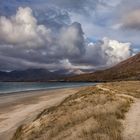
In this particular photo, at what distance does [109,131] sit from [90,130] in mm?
1446

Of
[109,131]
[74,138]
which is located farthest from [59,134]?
[109,131]

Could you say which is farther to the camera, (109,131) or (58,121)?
(58,121)

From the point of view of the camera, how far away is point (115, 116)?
20531mm

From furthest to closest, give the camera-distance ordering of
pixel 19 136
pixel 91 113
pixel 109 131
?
pixel 91 113, pixel 19 136, pixel 109 131

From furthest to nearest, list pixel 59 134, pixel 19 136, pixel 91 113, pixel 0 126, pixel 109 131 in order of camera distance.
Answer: pixel 0 126 < pixel 91 113 < pixel 19 136 < pixel 59 134 < pixel 109 131

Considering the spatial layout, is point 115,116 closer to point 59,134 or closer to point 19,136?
point 59,134

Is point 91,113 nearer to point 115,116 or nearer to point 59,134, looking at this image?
point 115,116

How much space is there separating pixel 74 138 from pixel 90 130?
1313mm

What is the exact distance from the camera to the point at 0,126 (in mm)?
26266

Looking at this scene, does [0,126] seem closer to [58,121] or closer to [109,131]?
[58,121]

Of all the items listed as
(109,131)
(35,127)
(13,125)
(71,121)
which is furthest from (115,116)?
(13,125)

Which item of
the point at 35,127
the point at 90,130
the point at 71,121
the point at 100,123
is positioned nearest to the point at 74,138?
the point at 90,130

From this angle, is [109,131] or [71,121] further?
[71,121]

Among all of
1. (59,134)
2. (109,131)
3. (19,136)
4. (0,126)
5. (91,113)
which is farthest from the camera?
(0,126)
